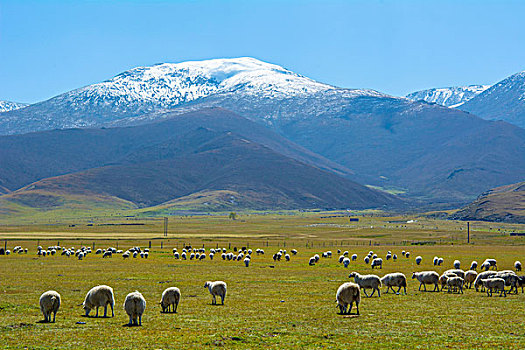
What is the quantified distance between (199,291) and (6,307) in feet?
37.7

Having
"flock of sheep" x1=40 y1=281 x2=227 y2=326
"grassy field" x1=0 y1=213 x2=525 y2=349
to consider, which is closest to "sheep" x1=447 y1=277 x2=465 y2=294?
"grassy field" x1=0 y1=213 x2=525 y2=349

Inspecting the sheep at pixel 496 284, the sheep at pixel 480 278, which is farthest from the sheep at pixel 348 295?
the sheep at pixel 480 278

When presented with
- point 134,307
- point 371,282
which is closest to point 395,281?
point 371,282

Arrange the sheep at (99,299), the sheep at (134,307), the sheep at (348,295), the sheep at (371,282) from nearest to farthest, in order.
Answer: the sheep at (134,307), the sheep at (99,299), the sheep at (348,295), the sheep at (371,282)

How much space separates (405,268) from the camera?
54.4 meters

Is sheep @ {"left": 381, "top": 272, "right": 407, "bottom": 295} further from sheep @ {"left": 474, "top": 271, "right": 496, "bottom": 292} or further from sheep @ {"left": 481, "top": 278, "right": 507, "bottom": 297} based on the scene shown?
sheep @ {"left": 474, "top": 271, "right": 496, "bottom": 292}

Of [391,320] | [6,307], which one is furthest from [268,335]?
[6,307]

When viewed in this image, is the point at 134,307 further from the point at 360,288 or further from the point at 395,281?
the point at 395,281

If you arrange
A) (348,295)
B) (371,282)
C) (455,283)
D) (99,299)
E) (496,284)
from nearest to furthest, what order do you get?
(99,299) → (348,295) → (371,282) → (496,284) → (455,283)

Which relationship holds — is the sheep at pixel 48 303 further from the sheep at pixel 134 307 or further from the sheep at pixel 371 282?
the sheep at pixel 371 282

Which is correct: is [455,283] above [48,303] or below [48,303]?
above

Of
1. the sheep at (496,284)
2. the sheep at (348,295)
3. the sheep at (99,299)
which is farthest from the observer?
the sheep at (496,284)

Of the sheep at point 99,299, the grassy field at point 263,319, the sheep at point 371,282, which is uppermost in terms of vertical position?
the sheep at point 371,282

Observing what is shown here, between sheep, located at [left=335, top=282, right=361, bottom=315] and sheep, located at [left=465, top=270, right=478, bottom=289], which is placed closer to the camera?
sheep, located at [left=335, top=282, right=361, bottom=315]
